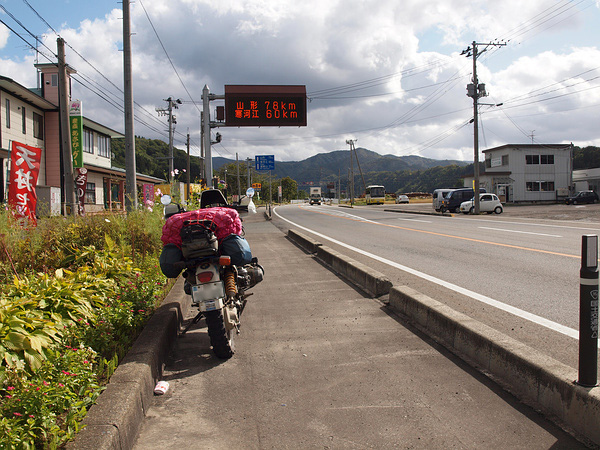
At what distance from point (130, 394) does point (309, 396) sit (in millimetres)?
1264

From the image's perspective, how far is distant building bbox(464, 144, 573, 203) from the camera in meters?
52.5

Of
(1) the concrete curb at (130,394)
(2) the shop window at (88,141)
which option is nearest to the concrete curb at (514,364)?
(1) the concrete curb at (130,394)

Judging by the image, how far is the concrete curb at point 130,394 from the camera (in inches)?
93.3

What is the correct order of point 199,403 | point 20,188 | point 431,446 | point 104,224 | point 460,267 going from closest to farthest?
point 431,446 → point 199,403 → point 104,224 → point 20,188 → point 460,267

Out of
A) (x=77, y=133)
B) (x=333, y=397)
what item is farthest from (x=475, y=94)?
(x=333, y=397)

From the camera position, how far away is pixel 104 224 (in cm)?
739

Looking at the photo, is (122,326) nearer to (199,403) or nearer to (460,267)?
(199,403)

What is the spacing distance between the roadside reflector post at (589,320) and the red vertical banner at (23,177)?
808 centimetres

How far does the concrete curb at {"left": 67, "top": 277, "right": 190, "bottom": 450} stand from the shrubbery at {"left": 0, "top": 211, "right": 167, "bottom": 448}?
0.09m

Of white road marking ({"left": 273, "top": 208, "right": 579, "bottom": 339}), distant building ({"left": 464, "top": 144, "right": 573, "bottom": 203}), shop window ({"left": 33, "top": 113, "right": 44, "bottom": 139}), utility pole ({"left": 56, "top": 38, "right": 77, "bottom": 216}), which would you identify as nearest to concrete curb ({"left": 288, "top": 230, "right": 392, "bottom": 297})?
white road marking ({"left": 273, "top": 208, "right": 579, "bottom": 339})

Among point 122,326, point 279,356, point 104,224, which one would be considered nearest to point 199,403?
point 279,356

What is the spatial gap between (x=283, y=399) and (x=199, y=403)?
0.62 metres

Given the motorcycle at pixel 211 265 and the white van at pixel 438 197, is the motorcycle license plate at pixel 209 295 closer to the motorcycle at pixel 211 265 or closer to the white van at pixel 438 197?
the motorcycle at pixel 211 265

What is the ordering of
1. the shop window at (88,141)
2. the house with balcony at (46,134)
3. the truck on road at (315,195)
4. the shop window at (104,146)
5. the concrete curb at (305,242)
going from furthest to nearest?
1. the truck on road at (315,195)
2. the shop window at (104,146)
3. the shop window at (88,141)
4. the house with balcony at (46,134)
5. the concrete curb at (305,242)
